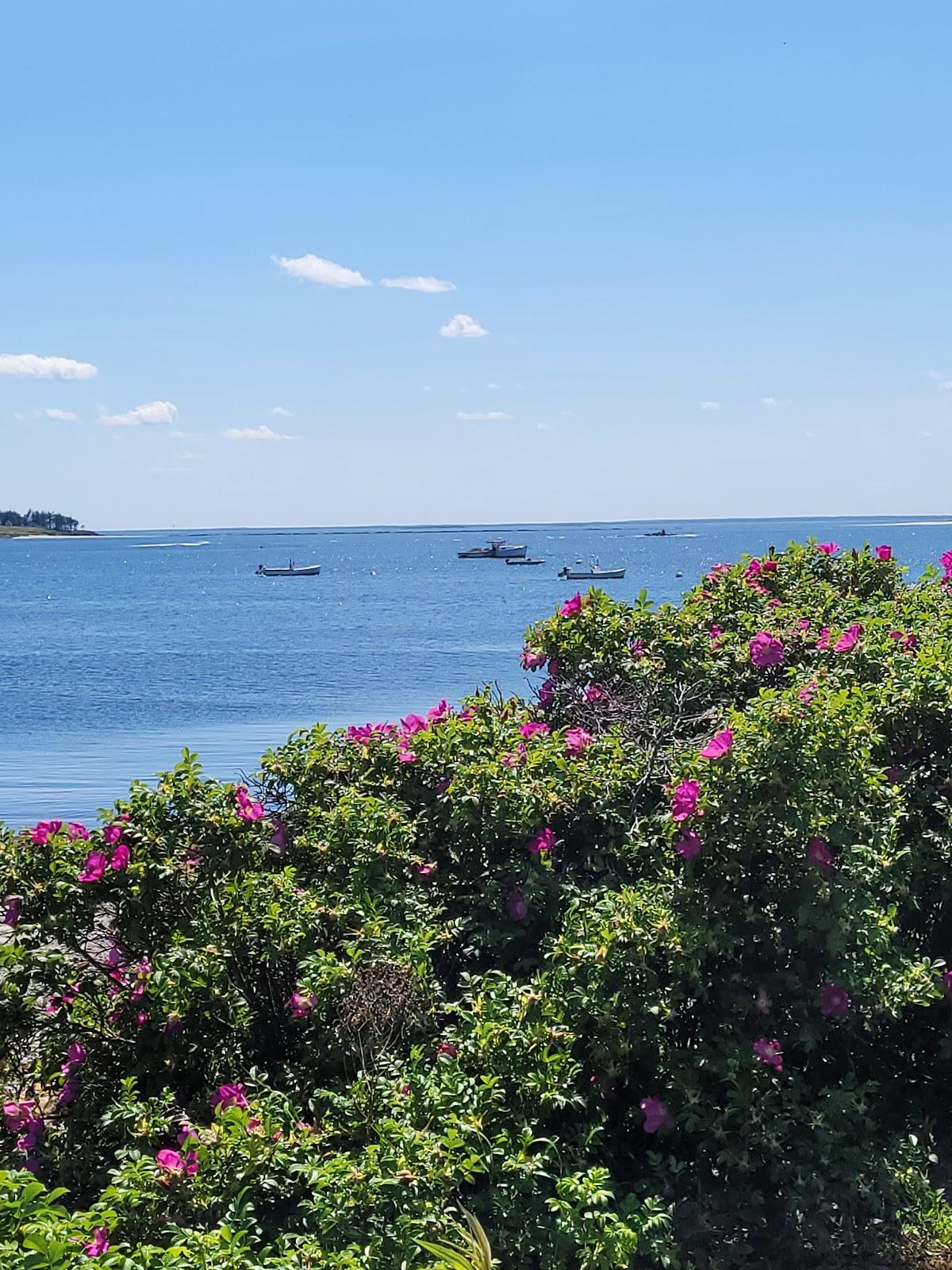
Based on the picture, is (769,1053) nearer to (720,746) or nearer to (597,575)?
(720,746)

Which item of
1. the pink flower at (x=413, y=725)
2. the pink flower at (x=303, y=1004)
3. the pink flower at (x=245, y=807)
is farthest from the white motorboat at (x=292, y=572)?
the pink flower at (x=303, y=1004)

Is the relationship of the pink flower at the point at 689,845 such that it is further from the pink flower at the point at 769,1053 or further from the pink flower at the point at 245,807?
the pink flower at the point at 245,807

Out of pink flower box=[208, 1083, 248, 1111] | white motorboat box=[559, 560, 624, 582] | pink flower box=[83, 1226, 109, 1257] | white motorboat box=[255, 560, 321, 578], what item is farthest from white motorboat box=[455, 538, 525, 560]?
pink flower box=[83, 1226, 109, 1257]

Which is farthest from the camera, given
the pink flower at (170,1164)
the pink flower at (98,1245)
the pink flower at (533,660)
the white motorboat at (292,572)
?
the white motorboat at (292,572)

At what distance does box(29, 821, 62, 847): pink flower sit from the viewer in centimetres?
477

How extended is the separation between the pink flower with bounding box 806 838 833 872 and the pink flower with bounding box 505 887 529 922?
43.0 inches

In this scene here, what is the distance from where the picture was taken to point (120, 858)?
183 inches

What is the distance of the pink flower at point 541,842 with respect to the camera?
4.83 metres

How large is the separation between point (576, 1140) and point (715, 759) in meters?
1.41

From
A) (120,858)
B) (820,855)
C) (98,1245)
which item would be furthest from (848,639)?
(98,1245)

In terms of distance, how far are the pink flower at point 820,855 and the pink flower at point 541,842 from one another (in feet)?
3.31

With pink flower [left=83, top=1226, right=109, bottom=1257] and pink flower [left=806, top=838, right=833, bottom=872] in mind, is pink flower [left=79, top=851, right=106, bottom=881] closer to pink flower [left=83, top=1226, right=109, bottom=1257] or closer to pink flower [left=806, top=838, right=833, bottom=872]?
pink flower [left=83, top=1226, right=109, bottom=1257]

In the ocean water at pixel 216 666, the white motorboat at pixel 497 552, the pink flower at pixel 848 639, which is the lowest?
the ocean water at pixel 216 666

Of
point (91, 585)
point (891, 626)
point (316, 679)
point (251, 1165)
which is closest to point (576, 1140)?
point (251, 1165)
